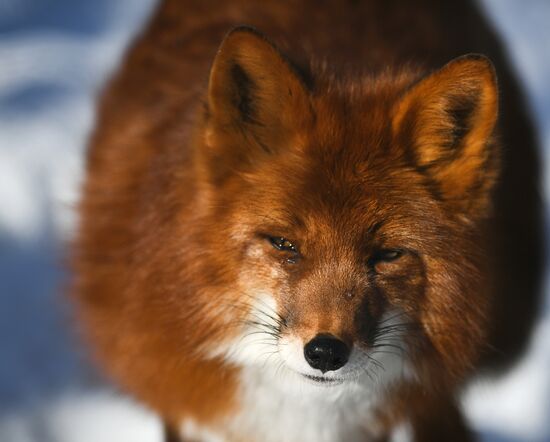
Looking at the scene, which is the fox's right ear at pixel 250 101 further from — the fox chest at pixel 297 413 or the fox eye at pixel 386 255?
the fox chest at pixel 297 413

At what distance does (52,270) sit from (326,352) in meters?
2.12

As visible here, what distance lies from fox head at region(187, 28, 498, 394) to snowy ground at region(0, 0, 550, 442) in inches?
38.6

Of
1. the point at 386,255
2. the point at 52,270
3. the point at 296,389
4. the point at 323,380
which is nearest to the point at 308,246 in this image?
the point at 386,255

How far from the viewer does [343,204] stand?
2.63 m

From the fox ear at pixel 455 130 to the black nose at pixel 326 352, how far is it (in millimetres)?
586

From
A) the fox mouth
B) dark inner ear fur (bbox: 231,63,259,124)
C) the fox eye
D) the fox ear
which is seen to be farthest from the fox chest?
dark inner ear fur (bbox: 231,63,259,124)

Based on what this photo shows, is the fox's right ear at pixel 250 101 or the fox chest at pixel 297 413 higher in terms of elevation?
the fox's right ear at pixel 250 101

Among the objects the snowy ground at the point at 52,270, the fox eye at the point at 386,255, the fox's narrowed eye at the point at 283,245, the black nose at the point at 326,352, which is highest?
the fox eye at the point at 386,255

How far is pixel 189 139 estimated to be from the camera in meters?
3.01

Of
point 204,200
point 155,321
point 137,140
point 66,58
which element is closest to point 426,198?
point 204,200

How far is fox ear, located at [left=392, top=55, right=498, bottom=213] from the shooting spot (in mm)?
2617

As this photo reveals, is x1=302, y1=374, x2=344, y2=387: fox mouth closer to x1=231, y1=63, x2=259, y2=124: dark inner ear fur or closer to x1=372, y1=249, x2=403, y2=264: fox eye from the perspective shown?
x1=372, y1=249, x2=403, y2=264: fox eye

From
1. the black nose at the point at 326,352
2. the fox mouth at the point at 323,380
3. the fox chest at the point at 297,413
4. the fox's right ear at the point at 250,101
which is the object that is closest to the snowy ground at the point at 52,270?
the fox chest at the point at 297,413

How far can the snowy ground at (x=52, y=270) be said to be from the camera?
382 centimetres
